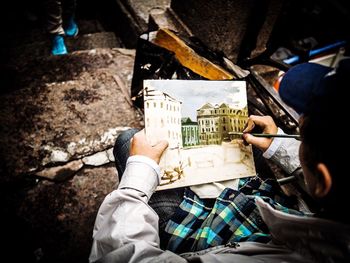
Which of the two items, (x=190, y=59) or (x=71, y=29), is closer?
(x=190, y=59)

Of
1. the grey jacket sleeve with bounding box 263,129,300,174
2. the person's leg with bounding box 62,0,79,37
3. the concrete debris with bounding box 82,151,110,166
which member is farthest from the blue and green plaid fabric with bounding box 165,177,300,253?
the person's leg with bounding box 62,0,79,37

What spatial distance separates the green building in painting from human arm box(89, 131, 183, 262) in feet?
0.52

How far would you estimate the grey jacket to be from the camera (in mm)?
644

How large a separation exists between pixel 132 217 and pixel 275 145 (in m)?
0.75

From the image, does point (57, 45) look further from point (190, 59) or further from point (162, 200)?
point (162, 200)

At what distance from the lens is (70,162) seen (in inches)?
63.1

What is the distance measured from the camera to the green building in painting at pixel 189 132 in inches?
44.6

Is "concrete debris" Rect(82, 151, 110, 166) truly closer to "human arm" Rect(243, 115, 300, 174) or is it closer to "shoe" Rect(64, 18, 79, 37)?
"human arm" Rect(243, 115, 300, 174)

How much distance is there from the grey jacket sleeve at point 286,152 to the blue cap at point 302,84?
41cm

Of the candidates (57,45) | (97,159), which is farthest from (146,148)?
(57,45)

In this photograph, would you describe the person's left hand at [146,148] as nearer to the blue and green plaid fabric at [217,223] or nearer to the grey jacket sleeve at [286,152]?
the blue and green plaid fabric at [217,223]

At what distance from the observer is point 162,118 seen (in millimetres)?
1101

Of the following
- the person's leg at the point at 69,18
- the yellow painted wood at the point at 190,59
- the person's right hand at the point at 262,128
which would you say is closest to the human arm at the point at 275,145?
the person's right hand at the point at 262,128

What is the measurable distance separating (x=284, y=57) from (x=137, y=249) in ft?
9.48
